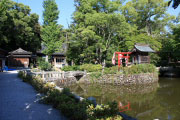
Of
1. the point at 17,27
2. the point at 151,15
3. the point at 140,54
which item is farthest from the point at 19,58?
the point at 151,15

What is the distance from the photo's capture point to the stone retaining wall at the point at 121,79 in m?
18.8

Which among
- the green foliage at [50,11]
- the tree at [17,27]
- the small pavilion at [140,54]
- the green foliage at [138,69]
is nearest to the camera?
the green foliage at [138,69]

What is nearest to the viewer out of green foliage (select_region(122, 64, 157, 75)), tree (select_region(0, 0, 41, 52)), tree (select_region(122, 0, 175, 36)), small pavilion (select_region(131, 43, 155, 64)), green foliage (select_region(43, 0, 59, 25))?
green foliage (select_region(122, 64, 157, 75))

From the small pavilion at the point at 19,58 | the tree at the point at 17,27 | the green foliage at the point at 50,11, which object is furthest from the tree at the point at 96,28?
the tree at the point at 17,27

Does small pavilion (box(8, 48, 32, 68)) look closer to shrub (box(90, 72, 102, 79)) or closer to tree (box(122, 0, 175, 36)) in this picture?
shrub (box(90, 72, 102, 79))

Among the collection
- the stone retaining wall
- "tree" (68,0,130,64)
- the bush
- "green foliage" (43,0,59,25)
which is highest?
"green foliage" (43,0,59,25)

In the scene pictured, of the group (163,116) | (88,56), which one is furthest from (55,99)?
(88,56)

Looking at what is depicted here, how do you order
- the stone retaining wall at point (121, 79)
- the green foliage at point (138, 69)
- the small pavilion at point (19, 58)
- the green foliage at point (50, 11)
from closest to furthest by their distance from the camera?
the stone retaining wall at point (121, 79) < the green foliage at point (138, 69) < the green foliage at point (50, 11) < the small pavilion at point (19, 58)

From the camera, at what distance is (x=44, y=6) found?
81.9ft

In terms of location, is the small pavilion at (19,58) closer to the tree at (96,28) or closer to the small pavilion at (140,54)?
the tree at (96,28)

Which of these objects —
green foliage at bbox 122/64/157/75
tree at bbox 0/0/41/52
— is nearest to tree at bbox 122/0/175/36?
green foliage at bbox 122/64/157/75

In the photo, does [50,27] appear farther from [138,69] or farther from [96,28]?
[138,69]

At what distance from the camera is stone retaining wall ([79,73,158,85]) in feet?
61.7

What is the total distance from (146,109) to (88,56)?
49.3ft
